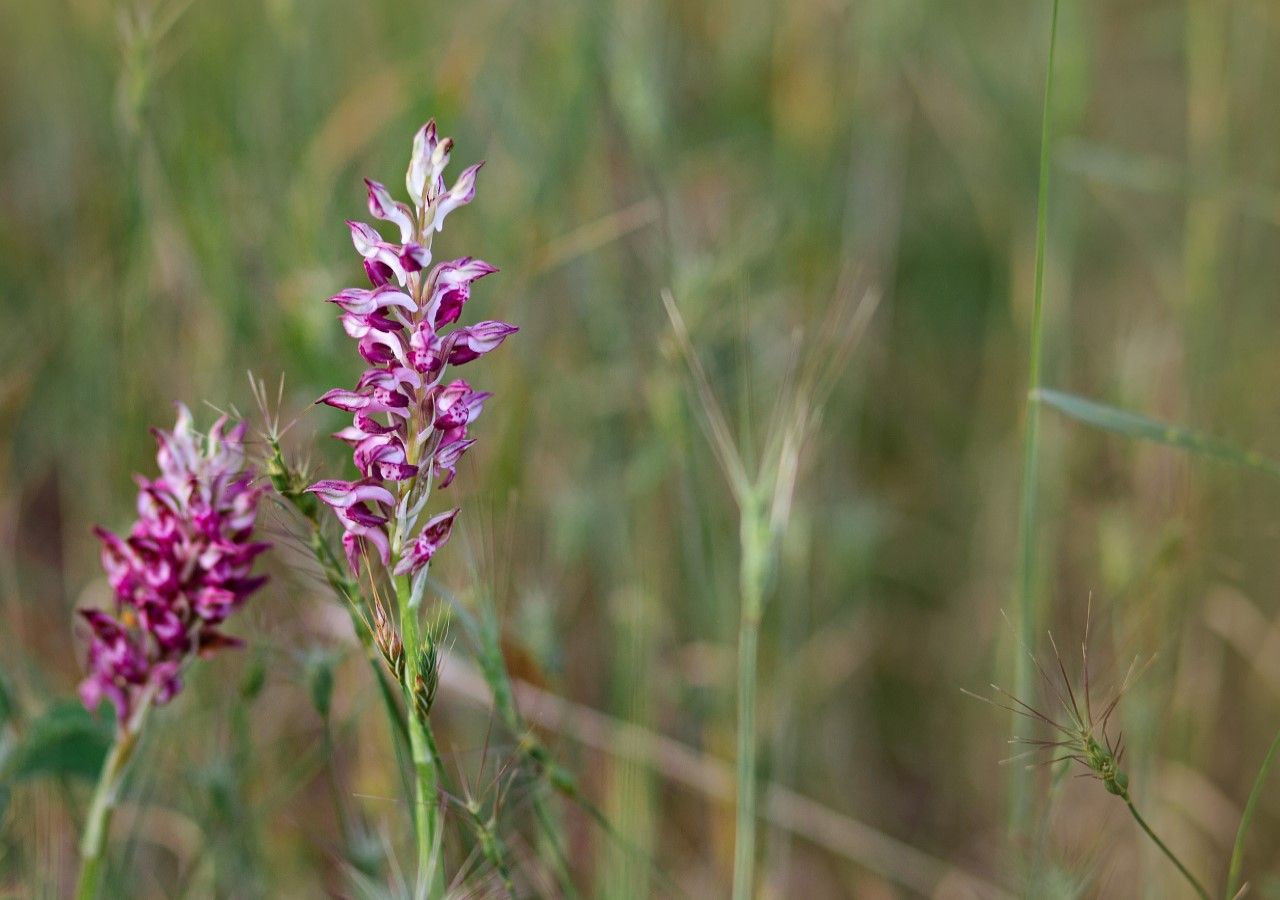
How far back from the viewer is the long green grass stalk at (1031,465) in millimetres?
A: 1304

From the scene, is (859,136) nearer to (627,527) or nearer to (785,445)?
(627,527)

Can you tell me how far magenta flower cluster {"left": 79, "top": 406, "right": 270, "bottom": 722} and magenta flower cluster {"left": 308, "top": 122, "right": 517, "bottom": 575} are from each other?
245 millimetres

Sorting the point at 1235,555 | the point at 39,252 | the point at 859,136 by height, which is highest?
the point at 859,136

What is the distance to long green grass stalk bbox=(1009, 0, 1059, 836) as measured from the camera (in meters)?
1.30

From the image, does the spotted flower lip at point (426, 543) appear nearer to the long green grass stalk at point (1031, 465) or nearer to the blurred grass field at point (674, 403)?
the blurred grass field at point (674, 403)

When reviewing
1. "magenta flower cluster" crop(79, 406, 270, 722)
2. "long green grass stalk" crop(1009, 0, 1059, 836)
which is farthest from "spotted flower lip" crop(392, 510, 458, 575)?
"long green grass stalk" crop(1009, 0, 1059, 836)

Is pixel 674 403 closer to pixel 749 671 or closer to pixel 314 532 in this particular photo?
pixel 749 671

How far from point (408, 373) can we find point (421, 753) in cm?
36

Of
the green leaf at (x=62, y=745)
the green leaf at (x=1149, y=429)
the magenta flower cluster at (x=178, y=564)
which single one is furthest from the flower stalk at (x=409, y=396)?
the green leaf at (x=1149, y=429)

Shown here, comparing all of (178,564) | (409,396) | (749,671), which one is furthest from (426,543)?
(749,671)

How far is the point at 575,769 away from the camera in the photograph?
207cm

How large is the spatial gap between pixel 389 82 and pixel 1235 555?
7.36 ft

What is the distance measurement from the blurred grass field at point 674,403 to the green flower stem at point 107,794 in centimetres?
19

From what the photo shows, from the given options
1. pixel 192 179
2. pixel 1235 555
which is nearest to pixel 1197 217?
pixel 1235 555
